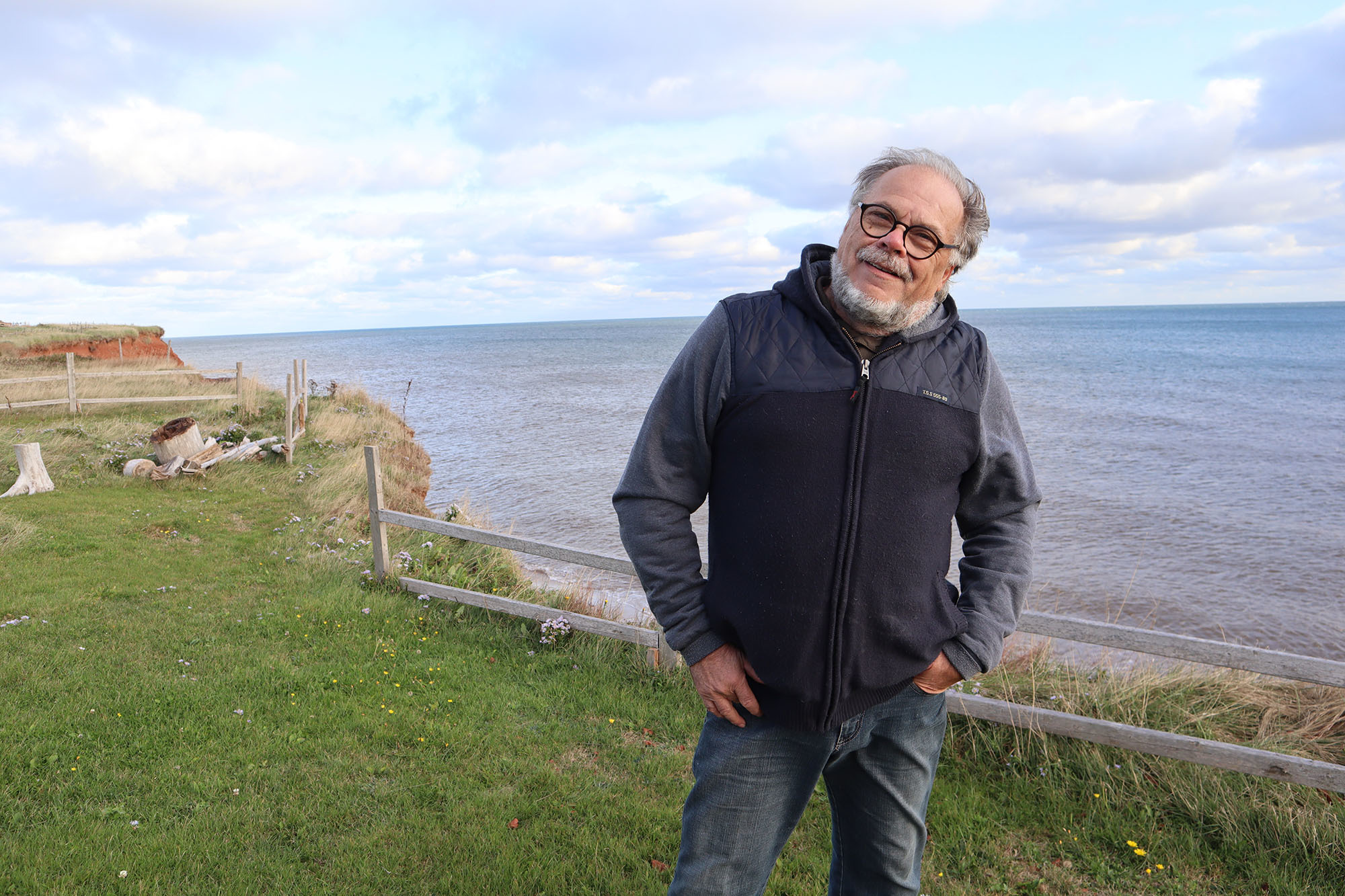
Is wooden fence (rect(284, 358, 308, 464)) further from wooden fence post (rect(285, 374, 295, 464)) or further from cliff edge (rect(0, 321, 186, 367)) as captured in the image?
cliff edge (rect(0, 321, 186, 367))

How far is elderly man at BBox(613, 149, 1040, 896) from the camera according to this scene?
1940 millimetres

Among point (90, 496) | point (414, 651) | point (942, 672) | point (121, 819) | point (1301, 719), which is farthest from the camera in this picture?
point (90, 496)

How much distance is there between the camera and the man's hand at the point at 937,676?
2129 mm

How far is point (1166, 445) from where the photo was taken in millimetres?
21922

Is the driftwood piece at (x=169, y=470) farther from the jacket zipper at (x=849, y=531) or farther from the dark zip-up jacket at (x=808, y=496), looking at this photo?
the jacket zipper at (x=849, y=531)

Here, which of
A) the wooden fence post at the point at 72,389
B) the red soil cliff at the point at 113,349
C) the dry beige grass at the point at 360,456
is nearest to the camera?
the dry beige grass at the point at 360,456

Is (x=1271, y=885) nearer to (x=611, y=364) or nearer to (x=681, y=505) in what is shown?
(x=681, y=505)

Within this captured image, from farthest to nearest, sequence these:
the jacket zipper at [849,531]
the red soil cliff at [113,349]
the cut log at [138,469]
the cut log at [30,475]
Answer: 1. the red soil cliff at [113,349]
2. the cut log at [138,469]
3. the cut log at [30,475]
4. the jacket zipper at [849,531]

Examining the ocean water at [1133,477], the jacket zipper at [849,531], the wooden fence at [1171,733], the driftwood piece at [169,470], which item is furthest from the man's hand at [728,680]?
the driftwood piece at [169,470]

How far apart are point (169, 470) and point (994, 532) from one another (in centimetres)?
1277

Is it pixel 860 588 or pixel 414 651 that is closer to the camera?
pixel 860 588

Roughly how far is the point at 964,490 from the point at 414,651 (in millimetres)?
4680

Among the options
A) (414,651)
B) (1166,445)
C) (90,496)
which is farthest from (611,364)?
(414,651)

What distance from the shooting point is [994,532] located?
232 centimetres
